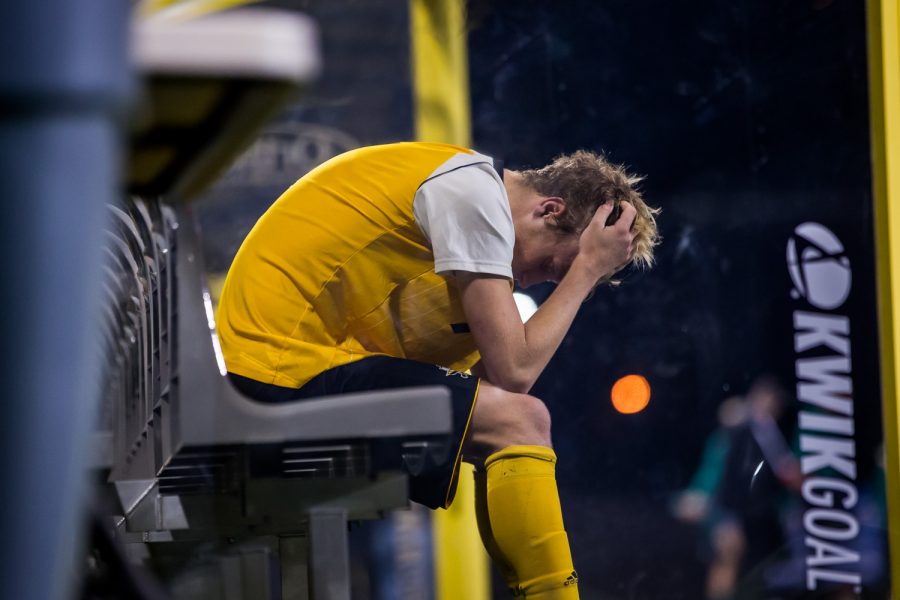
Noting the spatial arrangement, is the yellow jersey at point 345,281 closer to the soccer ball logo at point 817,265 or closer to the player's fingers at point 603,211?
the player's fingers at point 603,211

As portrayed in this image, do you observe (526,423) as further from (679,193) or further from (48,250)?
(48,250)

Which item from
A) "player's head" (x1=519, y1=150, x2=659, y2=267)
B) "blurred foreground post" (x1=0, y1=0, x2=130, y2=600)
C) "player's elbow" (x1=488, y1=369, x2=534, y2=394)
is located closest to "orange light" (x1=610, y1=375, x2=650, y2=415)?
"player's head" (x1=519, y1=150, x2=659, y2=267)

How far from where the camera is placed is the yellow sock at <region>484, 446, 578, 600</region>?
5.06ft

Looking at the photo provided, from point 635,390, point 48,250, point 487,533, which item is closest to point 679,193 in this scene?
point 635,390

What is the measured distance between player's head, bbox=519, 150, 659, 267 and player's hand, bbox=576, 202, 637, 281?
2 centimetres

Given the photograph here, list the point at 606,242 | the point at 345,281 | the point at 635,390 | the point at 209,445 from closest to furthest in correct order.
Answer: the point at 209,445 < the point at 345,281 < the point at 606,242 < the point at 635,390

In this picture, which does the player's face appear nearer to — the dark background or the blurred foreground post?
the dark background

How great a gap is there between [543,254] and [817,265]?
0.57 meters

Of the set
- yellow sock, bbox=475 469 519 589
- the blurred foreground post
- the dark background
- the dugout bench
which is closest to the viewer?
the blurred foreground post

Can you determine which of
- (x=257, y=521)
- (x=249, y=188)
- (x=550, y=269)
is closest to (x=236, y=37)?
(x=257, y=521)

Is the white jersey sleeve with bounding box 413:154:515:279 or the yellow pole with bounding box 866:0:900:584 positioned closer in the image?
the white jersey sleeve with bounding box 413:154:515:279

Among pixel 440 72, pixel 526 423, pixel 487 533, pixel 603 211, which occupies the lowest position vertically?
pixel 487 533

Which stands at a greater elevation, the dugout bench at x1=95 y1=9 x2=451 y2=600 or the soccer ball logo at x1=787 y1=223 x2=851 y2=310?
the soccer ball logo at x1=787 y1=223 x2=851 y2=310

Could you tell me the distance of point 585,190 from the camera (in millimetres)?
1836
